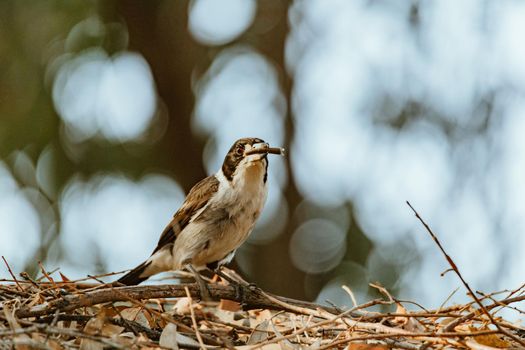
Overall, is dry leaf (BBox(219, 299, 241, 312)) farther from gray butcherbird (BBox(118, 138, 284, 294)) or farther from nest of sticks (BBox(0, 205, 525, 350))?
gray butcherbird (BBox(118, 138, 284, 294))

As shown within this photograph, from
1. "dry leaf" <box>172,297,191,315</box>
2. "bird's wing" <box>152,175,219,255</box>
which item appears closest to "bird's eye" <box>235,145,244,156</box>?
"bird's wing" <box>152,175,219,255</box>

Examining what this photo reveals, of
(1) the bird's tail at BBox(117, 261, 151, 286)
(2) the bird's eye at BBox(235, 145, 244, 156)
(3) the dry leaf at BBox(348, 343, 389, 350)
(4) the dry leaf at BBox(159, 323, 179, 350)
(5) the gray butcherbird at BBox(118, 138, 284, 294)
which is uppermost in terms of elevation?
(2) the bird's eye at BBox(235, 145, 244, 156)

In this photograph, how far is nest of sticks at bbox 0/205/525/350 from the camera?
2.93m

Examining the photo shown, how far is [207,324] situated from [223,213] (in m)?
1.51

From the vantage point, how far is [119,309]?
11.4ft

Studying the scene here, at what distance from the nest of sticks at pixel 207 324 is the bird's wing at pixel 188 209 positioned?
1147 mm

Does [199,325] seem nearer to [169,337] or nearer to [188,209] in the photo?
[169,337]

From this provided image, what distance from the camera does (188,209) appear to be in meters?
4.95

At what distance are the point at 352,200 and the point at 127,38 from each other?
2618 millimetres

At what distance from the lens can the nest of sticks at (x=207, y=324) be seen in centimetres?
293

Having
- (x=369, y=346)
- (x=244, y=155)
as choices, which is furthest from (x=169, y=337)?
(x=244, y=155)

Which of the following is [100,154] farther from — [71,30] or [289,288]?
[289,288]

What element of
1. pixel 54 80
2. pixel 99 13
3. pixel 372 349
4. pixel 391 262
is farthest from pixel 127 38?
pixel 372 349

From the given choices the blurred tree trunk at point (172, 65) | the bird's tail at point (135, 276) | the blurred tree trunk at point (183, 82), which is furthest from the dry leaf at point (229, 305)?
the blurred tree trunk at point (172, 65)
